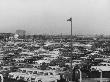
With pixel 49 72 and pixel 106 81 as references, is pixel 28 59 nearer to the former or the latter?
pixel 49 72

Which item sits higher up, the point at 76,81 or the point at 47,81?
the point at 76,81

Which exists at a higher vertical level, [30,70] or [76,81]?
[76,81]

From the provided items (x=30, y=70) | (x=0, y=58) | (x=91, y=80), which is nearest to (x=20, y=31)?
(x=0, y=58)

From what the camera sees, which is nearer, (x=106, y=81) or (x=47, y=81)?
(x=106, y=81)

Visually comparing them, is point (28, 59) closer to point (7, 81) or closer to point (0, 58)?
point (0, 58)

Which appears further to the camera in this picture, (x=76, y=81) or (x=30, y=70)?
(x=30, y=70)

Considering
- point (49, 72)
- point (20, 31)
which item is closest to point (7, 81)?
point (49, 72)

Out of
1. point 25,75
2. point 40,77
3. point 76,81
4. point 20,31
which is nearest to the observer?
point 76,81

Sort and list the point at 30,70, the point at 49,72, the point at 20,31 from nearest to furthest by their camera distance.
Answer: the point at 49,72 → the point at 30,70 → the point at 20,31

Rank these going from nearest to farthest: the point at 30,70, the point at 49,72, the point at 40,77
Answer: the point at 40,77, the point at 49,72, the point at 30,70
